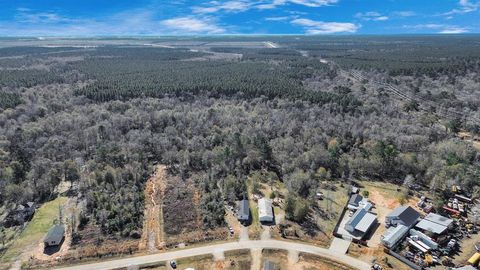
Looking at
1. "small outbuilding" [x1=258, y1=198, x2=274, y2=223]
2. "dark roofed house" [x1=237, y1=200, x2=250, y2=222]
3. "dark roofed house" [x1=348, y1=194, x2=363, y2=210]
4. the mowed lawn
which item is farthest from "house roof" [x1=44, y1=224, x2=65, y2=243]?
"dark roofed house" [x1=348, y1=194, x2=363, y2=210]

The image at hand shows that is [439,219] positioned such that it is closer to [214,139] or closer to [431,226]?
[431,226]

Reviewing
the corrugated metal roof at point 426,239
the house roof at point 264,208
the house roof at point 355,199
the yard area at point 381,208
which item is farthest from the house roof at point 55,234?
the corrugated metal roof at point 426,239

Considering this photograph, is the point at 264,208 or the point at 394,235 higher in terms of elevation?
the point at 264,208

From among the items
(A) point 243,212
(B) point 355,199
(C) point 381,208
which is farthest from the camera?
(B) point 355,199

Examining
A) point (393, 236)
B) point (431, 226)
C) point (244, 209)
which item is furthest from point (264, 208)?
point (431, 226)

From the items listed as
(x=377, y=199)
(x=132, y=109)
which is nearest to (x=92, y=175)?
(x=132, y=109)

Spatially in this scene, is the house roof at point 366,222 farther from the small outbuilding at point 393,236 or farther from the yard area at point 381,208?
the small outbuilding at point 393,236
